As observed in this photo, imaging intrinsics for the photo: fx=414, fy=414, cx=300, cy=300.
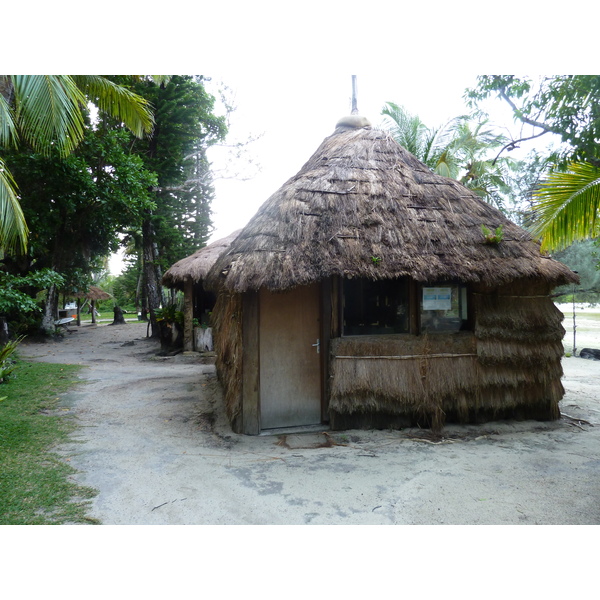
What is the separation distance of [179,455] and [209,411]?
1630 mm

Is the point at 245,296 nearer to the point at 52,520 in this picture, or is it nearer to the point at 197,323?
the point at 52,520

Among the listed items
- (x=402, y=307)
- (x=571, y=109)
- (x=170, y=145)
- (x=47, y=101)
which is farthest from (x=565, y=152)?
(x=170, y=145)

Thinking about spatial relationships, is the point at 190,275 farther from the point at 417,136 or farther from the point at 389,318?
the point at 417,136

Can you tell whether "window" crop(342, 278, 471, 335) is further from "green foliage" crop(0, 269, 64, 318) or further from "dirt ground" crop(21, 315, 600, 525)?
"green foliage" crop(0, 269, 64, 318)

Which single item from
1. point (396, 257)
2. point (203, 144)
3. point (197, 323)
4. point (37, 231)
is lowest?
point (197, 323)

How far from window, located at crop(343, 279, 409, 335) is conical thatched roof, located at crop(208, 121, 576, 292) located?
0.55m

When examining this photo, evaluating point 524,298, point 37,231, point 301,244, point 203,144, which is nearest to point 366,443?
point 301,244

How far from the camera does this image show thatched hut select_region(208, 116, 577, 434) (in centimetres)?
461

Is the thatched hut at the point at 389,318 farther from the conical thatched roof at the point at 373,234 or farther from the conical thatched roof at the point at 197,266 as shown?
the conical thatched roof at the point at 197,266

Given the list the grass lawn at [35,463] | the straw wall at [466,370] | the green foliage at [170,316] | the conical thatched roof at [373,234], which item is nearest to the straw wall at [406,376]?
the straw wall at [466,370]

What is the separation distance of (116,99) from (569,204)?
21.5 feet

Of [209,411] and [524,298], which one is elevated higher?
[524,298]

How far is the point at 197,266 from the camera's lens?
1068 cm

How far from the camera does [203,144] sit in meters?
18.2
